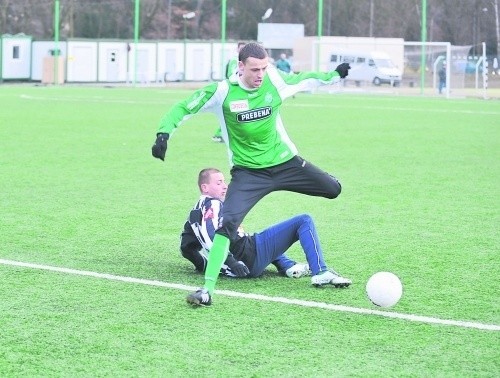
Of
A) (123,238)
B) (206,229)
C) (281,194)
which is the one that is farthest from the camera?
(281,194)

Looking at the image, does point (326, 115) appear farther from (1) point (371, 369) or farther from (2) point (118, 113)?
(1) point (371, 369)

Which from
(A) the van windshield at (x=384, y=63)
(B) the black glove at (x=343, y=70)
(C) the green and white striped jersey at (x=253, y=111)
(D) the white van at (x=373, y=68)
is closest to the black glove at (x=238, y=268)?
(C) the green and white striped jersey at (x=253, y=111)

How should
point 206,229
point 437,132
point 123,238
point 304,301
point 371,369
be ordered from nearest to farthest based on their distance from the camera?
point 371,369 → point 304,301 → point 206,229 → point 123,238 → point 437,132

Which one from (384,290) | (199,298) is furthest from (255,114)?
(384,290)

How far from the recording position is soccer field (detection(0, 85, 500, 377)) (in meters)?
6.25

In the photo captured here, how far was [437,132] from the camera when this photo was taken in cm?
2616

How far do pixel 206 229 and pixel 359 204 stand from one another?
5.11 m

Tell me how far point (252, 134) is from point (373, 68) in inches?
1648

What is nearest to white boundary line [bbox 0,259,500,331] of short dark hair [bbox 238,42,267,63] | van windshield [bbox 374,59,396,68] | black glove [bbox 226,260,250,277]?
black glove [bbox 226,260,250,277]

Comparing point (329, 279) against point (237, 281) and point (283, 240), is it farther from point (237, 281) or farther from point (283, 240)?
point (237, 281)

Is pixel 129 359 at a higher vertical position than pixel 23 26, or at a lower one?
lower

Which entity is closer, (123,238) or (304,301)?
(304,301)

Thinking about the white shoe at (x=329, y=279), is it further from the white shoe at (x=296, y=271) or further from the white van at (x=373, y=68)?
the white van at (x=373, y=68)

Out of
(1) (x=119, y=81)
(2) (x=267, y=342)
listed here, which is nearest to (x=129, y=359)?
(2) (x=267, y=342)
